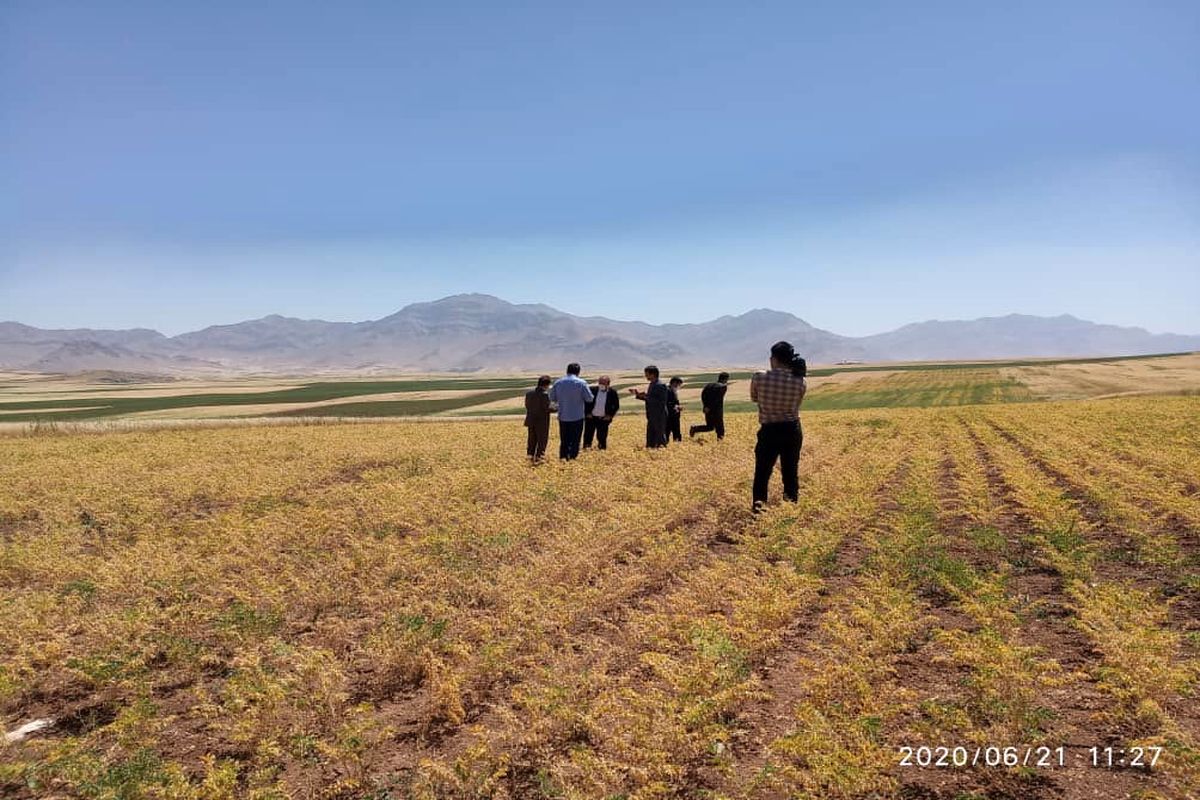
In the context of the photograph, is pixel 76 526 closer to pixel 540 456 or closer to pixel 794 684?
pixel 540 456

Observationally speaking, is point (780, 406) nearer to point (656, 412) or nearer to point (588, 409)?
point (588, 409)

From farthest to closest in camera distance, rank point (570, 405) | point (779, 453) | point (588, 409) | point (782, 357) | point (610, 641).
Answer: point (588, 409)
point (570, 405)
point (779, 453)
point (782, 357)
point (610, 641)

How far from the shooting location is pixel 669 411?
18.3 metres

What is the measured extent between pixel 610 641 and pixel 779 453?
17.2 feet

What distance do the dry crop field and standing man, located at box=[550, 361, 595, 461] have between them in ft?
9.85

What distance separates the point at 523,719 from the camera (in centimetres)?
473

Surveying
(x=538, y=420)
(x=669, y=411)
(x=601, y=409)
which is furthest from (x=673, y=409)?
(x=538, y=420)

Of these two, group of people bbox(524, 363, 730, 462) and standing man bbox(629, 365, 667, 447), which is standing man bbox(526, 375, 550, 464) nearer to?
group of people bbox(524, 363, 730, 462)

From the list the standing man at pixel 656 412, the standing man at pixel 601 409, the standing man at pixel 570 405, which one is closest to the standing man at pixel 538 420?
the standing man at pixel 570 405

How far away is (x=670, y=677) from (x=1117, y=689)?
3.12 m

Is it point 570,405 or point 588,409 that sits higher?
point 570,405

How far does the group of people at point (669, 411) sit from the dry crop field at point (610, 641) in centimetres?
91
